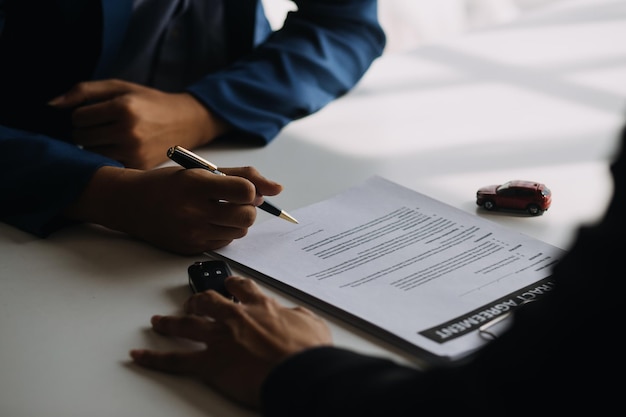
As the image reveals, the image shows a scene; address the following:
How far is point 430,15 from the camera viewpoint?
3.43 m

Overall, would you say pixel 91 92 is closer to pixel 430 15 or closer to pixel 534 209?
pixel 534 209

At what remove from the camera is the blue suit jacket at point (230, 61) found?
1.32 metres

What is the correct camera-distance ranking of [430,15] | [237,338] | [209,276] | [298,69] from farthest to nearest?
[430,15], [298,69], [209,276], [237,338]

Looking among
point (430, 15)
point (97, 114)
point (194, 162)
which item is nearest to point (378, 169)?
point (194, 162)

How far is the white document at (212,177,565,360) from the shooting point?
853 mm

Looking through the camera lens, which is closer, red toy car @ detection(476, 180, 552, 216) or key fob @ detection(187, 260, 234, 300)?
key fob @ detection(187, 260, 234, 300)

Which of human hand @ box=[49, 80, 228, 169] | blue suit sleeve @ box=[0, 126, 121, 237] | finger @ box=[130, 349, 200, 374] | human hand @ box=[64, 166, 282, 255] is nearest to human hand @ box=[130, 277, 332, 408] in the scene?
finger @ box=[130, 349, 200, 374]

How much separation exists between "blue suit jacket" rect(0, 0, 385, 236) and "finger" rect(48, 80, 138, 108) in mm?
18

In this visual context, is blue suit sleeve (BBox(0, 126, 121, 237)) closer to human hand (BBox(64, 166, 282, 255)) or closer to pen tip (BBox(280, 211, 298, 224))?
human hand (BBox(64, 166, 282, 255))

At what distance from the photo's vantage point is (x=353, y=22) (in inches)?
61.2

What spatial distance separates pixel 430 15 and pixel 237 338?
111 inches

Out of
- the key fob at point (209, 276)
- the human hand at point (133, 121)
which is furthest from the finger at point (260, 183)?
the human hand at point (133, 121)

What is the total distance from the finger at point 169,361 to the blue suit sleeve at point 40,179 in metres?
0.32

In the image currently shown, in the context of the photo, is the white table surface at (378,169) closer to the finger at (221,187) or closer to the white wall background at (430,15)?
the finger at (221,187)
